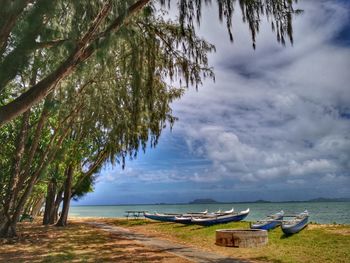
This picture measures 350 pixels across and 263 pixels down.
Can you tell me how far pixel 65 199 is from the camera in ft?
92.1

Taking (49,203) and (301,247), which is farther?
(49,203)

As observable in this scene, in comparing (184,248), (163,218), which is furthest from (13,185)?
(163,218)

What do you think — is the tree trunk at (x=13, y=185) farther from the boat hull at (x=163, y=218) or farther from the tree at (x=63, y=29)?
the boat hull at (x=163, y=218)

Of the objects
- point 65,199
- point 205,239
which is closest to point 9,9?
point 205,239

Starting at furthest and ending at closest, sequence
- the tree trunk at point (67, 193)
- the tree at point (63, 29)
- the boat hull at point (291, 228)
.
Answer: the tree trunk at point (67, 193)
the boat hull at point (291, 228)
the tree at point (63, 29)

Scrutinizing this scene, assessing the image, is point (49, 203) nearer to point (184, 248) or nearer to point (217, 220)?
point (217, 220)

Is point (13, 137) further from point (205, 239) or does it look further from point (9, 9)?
point (9, 9)

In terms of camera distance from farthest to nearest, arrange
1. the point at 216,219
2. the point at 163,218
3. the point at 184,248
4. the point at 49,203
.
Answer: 1. the point at 163,218
2. the point at 49,203
3. the point at 216,219
4. the point at 184,248

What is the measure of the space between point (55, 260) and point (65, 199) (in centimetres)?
1613

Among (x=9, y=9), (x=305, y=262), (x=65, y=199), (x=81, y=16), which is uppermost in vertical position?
(x=81, y=16)

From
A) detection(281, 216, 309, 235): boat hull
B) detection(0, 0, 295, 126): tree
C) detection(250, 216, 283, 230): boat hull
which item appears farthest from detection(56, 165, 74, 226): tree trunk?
detection(0, 0, 295, 126): tree

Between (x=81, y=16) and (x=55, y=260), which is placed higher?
(x=81, y=16)

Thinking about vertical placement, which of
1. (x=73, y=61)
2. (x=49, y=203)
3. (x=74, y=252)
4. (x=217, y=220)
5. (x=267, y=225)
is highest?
(x=73, y=61)

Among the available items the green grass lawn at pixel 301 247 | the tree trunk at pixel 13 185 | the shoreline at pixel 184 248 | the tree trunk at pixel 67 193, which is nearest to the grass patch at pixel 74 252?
the shoreline at pixel 184 248
